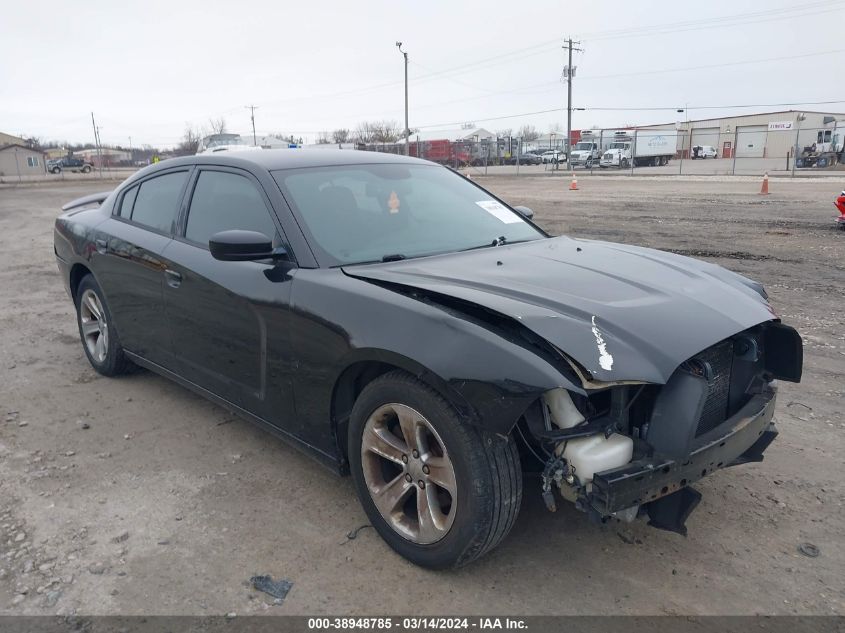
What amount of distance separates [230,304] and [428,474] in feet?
4.70

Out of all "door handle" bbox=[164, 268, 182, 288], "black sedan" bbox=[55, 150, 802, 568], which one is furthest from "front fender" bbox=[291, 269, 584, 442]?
"door handle" bbox=[164, 268, 182, 288]

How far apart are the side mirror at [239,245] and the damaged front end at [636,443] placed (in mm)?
1453

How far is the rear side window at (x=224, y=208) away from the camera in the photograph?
11.5 feet

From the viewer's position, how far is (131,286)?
4371mm

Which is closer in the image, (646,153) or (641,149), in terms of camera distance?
(641,149)

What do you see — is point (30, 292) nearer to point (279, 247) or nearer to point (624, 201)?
point (279, 247)

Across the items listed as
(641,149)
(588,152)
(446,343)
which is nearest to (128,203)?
(446,343)

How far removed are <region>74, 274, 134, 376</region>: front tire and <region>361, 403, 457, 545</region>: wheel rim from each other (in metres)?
2.80

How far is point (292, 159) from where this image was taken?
12.5ft

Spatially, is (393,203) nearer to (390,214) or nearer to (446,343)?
(390,214)

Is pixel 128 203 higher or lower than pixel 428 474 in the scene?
higher

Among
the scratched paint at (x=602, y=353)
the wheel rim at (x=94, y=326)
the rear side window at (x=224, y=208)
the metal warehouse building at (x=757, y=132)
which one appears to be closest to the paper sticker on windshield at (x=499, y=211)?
the rear side window at (x=224, y=208)

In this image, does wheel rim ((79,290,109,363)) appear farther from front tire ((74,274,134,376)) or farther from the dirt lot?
the dirt lot

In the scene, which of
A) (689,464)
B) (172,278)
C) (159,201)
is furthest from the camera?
(159,201)
